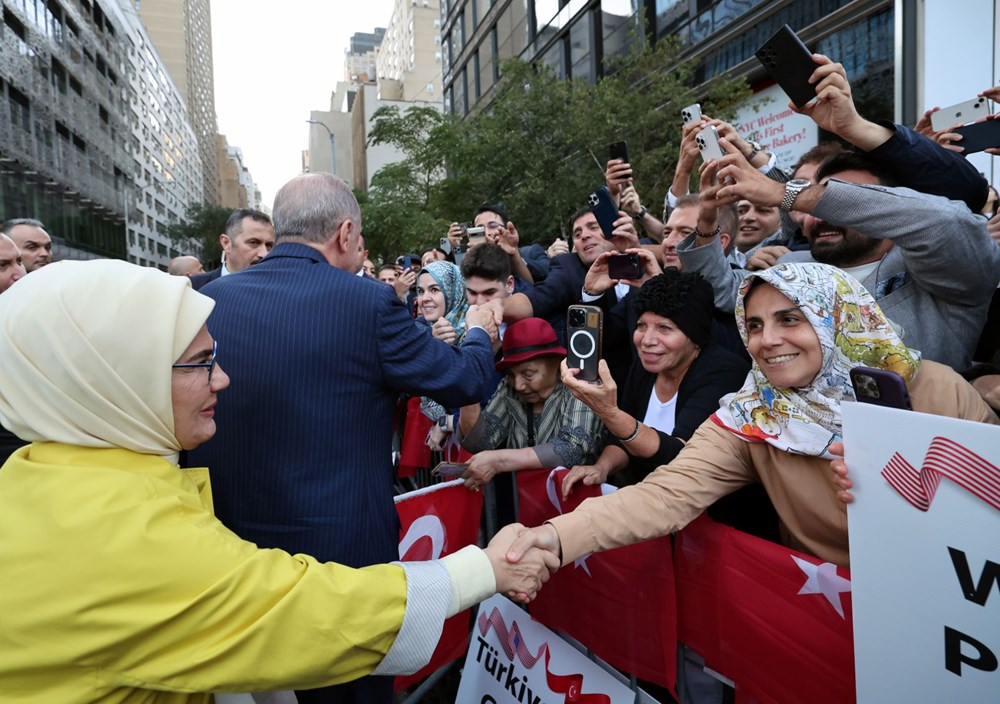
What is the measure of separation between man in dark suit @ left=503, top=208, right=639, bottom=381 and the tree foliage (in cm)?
649

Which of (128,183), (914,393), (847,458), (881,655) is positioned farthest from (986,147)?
(128,183)

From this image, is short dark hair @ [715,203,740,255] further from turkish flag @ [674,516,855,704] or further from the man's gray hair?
the man's gray hair

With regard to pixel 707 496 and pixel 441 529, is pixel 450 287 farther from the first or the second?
→ pixel 707 496

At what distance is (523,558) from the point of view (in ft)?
6.30

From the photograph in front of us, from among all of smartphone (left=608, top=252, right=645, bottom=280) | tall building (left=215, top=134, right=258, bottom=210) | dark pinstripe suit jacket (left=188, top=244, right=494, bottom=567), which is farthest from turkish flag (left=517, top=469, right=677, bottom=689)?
tall building (left=215, top=134, right=258, bottom=210)

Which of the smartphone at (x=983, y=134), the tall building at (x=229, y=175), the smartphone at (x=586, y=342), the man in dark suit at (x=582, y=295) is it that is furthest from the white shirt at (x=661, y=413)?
the tall building at (x=229, y=175)

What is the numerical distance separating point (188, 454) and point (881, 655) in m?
2.19

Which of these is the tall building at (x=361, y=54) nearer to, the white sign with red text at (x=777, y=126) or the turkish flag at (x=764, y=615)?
the white sign with red text at (x=777, y=126)

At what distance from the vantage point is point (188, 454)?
220cm

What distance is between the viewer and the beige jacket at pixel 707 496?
1.88 meters

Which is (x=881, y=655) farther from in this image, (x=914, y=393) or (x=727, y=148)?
(x=727, y=148)

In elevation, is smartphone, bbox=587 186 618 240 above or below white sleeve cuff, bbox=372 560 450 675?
above

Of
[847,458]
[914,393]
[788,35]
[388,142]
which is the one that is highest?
[388,142]

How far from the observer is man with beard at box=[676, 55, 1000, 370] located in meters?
2.11
